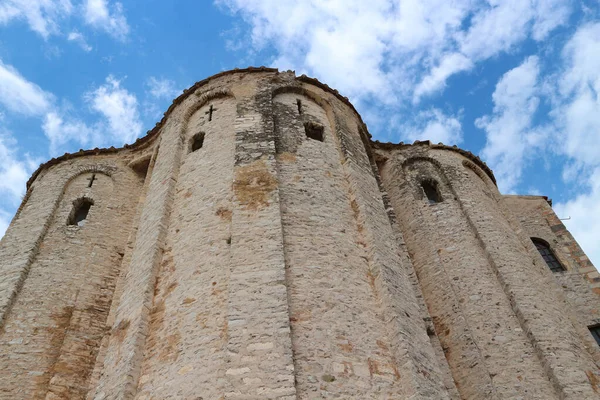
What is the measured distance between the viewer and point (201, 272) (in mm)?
8758

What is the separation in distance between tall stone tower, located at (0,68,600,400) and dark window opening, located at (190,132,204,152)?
1.2 inches

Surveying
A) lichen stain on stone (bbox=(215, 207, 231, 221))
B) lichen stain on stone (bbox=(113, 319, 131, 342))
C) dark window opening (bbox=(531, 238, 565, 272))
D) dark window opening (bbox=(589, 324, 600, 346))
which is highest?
dark window opening (bbox=(531, 238, 565, 272))

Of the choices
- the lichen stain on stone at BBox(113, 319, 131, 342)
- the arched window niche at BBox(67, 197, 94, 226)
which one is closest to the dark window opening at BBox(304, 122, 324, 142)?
the lichen stain on stone at BBox(113, 319, 131, 342)

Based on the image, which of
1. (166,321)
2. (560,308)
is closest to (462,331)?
(560,308)

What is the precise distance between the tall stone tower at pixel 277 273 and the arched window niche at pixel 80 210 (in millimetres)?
41

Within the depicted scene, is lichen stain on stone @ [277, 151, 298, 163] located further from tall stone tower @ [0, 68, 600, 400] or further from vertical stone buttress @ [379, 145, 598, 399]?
vertical stone buttress @ [379, 145, 598, 399]

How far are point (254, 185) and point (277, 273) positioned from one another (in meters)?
2.31

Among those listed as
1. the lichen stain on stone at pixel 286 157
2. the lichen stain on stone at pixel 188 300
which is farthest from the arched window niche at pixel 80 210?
the lichen stain on stone at pixel 188 300

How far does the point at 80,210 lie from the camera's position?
14430 millimetres

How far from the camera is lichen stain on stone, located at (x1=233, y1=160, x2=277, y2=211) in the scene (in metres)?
9.50

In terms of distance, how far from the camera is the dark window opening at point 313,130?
12594 millimetres

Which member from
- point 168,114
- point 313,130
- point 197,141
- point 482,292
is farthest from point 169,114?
point 482,292

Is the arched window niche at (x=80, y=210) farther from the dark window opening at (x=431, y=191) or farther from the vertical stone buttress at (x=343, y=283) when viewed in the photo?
the dark window opening at (x=431, y=191)

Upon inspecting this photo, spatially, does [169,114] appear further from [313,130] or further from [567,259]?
[567,259]
